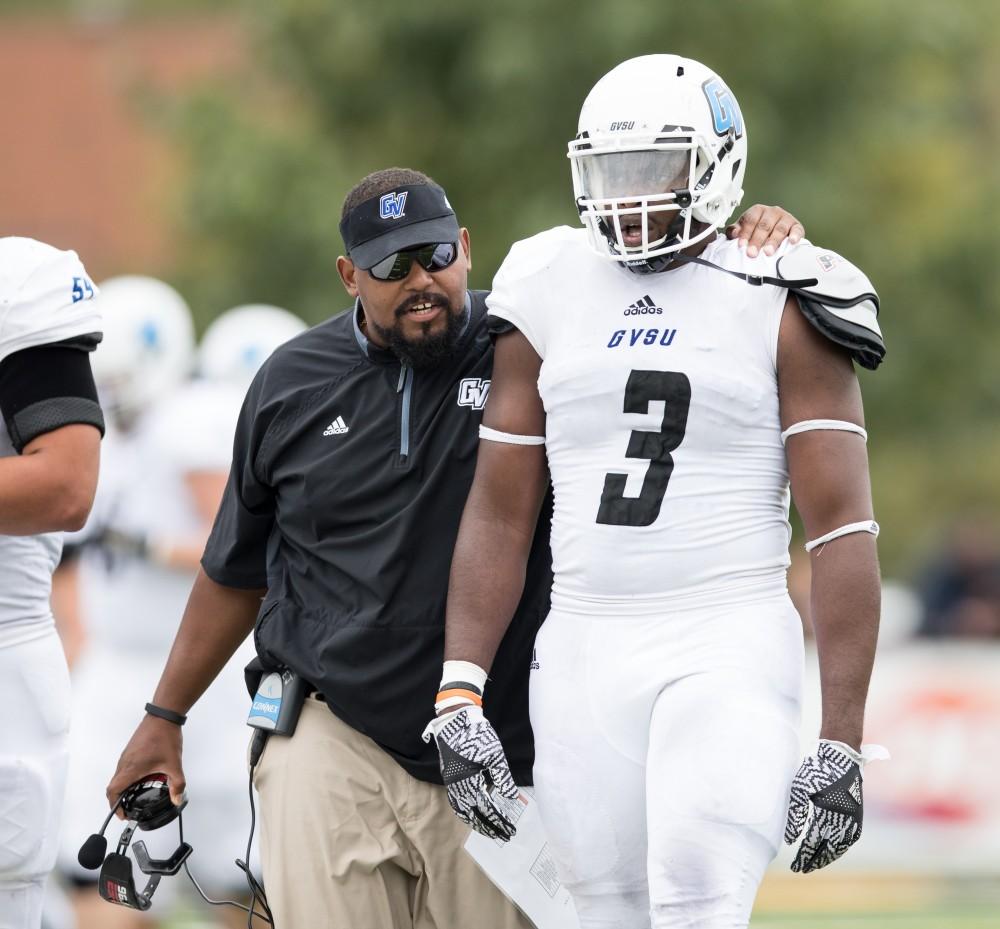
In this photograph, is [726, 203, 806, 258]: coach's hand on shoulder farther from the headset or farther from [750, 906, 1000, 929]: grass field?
[750, 906, 1000, 929]: grass field

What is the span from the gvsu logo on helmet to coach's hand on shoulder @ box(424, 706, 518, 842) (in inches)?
27.4

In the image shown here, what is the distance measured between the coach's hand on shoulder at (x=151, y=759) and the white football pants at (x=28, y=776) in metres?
0.25

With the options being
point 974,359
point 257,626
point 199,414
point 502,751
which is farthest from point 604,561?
point 974,359

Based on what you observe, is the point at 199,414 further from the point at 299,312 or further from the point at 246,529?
the point at 299,312

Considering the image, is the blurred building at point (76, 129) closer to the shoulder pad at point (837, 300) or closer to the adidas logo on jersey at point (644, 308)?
the adidas logo on jersey at point (644, 308)

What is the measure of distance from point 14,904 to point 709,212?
79.9 inches

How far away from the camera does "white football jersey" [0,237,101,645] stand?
403cm

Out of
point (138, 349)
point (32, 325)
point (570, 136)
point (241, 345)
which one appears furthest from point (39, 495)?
point (570, 136)

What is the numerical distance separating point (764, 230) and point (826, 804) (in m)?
1.13

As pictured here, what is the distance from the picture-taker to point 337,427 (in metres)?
4.22

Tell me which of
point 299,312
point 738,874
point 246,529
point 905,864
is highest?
point 246,529

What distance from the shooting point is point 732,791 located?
3.54m

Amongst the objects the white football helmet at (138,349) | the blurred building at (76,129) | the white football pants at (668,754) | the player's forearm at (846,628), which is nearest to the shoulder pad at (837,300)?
the player's forearm at (846,628)

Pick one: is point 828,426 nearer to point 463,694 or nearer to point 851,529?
point 851,529
